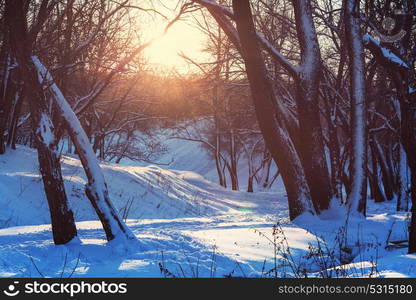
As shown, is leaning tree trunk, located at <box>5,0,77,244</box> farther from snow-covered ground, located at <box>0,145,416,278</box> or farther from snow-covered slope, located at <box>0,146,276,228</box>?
snow-covered slope, located at <box>0,146,276,228</box>

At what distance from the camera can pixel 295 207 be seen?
849 centimetres

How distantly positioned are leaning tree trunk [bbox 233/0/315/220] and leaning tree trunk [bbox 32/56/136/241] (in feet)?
12.0

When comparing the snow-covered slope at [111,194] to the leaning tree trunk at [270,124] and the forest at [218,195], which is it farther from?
the leaning tree trunk at [270,124]

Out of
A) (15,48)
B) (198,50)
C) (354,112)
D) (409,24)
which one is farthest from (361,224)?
(198,50)

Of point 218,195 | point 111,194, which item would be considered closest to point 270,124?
point 111,194

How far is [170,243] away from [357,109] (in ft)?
17.1

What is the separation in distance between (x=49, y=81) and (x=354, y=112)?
19.3ft

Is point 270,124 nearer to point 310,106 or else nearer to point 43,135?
point 310,106

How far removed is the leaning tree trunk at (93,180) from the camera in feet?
18.0

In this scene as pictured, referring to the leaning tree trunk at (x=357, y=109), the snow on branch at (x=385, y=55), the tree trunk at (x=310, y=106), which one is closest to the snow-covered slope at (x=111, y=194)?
the tree trunk at (x=310, y=106)

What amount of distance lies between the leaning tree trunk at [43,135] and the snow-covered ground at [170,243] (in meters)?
0.27

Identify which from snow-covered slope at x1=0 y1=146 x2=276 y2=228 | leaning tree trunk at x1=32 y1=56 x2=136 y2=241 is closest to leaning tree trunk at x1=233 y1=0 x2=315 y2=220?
snow-covered slope at x1=0 y1=146 x2=276 y2=228

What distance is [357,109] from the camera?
356 inches

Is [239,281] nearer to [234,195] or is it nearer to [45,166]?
[45,166]
